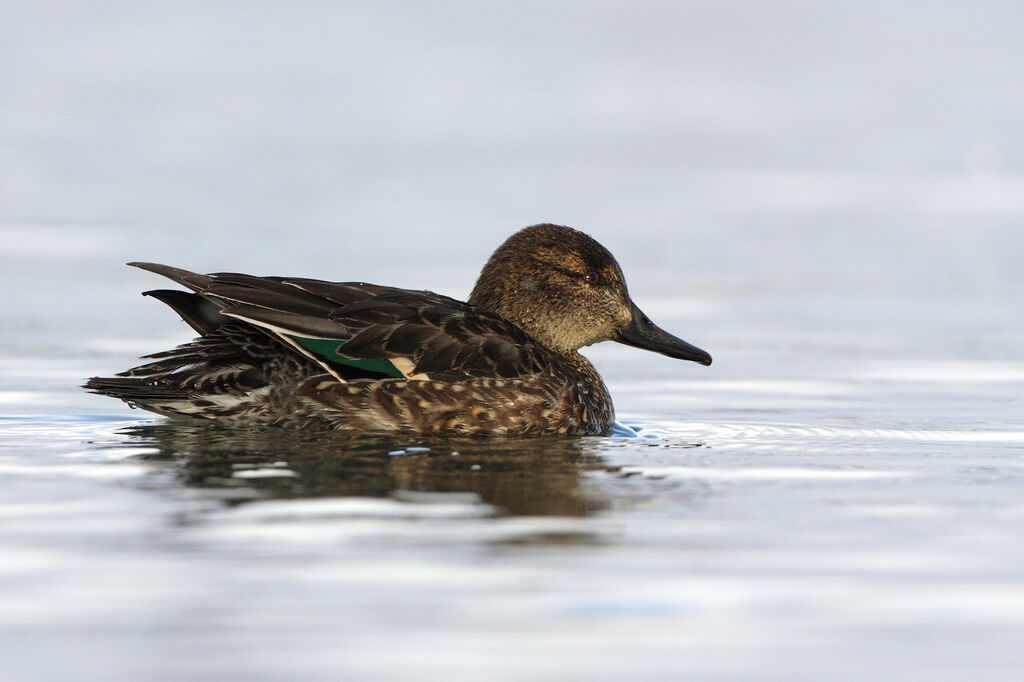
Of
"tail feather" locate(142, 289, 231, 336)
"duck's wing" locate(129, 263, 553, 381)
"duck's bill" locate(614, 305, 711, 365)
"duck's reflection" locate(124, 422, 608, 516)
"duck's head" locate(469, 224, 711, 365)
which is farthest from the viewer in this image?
"duck's bill" locate(614, 305, 711, 365)

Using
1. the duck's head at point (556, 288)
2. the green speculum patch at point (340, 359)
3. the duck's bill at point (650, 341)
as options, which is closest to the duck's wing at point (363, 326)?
the green speculum patch at point (340, 359)

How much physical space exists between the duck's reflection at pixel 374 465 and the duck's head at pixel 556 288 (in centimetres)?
110

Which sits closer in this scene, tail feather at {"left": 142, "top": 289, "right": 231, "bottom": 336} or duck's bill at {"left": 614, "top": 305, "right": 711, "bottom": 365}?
tail feather at {"left": 142, "top": 289, "right": 231, "bottom": 336}

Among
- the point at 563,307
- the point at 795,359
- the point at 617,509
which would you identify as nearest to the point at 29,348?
the point at 563,307

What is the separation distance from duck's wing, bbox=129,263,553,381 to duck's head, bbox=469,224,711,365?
2.56 feet

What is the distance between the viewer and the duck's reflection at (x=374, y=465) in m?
6.24

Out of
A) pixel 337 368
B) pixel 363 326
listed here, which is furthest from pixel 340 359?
pixel 363 326

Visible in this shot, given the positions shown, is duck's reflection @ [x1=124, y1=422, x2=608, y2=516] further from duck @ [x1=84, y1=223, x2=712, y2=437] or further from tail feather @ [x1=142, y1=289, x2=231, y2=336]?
tail feather @ [x1=142, y1=289, x2=231, y2=336]

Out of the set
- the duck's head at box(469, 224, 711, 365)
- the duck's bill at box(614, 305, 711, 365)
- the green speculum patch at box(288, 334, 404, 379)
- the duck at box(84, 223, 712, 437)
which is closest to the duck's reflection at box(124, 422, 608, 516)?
the duck at box(84, 223, 712, 437)

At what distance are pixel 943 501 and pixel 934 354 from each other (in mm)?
5104

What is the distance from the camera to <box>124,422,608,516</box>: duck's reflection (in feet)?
20.5

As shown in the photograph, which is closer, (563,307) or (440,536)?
(440,536)

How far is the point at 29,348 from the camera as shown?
10.9m

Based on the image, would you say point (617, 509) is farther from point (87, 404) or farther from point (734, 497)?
point (87, 404)
